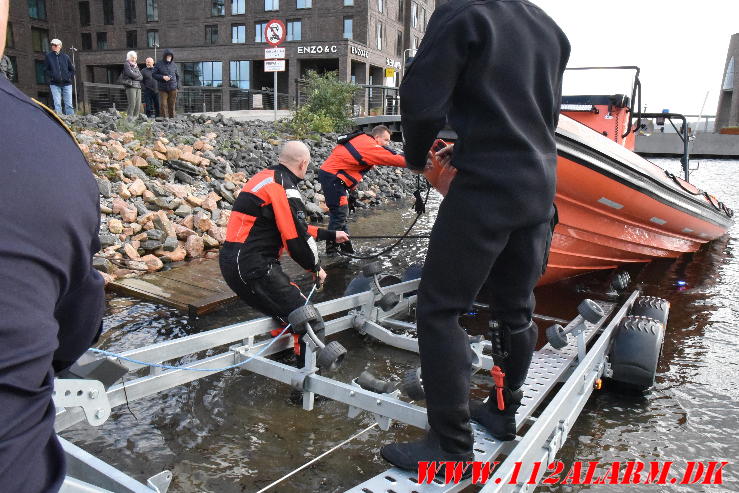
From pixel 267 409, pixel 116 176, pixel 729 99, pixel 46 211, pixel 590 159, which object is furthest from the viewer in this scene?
pixel 729 99

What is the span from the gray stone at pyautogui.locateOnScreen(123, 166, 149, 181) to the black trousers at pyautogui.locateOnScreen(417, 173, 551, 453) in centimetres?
743

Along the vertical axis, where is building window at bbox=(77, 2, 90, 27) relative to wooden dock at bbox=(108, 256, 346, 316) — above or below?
above

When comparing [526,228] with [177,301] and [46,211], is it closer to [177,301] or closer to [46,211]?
[46,211]

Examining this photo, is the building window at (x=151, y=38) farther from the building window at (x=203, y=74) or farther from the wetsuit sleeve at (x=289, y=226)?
the wetsuit sleeve at (x=289, y=226)

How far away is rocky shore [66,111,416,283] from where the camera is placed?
21.9 ft

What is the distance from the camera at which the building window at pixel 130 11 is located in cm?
4297

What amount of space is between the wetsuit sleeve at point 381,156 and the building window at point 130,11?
4328 centimetres

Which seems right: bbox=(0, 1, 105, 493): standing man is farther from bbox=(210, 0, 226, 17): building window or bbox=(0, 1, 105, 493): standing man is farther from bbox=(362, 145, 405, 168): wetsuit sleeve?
bbox=(210, 0, 226, 17): building window

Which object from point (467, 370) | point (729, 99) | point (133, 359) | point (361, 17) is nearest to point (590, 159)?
point (467, 370)

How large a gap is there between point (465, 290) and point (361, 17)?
38.9 meters

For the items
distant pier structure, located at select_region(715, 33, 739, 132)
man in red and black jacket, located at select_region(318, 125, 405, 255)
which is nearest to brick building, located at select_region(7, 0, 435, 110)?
man in red and black jacket, located at select_region(318, 125, 405, 255)

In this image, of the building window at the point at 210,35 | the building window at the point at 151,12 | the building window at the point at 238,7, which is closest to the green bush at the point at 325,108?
the building window at the point at 238,7

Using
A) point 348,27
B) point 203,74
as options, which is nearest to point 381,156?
point 348,27

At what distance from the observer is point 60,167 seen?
Result: 33.8 inches
